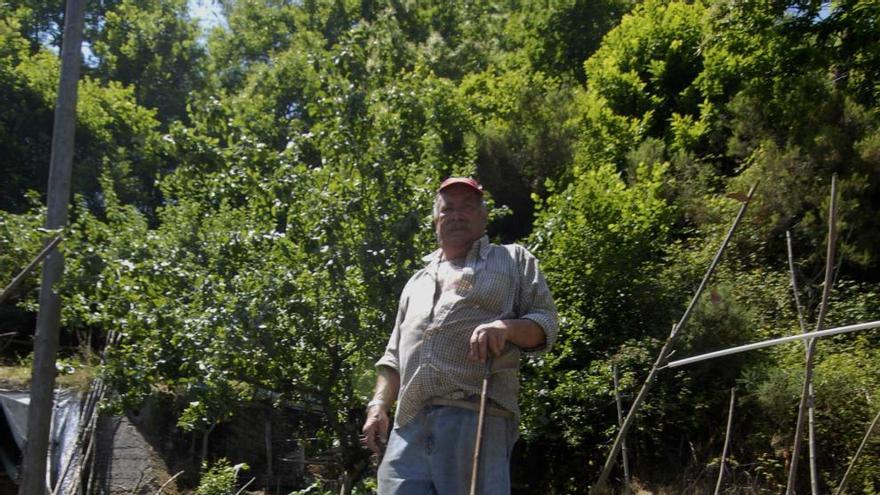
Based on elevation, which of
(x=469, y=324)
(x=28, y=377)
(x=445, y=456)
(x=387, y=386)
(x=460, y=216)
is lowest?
(x=445, y=456)

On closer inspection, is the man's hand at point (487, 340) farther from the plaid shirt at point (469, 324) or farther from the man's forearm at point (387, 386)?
the man's forearm at point (387, 386)

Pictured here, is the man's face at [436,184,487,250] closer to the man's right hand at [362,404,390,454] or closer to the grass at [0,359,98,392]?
the man's right hand at [362,404,390,454]

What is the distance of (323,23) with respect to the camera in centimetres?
1733

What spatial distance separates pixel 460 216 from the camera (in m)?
3.37

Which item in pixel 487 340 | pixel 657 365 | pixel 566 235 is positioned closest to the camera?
pixel 487 340

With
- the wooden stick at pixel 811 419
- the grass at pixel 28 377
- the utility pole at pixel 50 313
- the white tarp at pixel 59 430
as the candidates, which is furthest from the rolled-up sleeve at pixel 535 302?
the white tarp at pixel 59 430

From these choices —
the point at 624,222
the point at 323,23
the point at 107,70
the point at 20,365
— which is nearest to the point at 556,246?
the point at 624,222

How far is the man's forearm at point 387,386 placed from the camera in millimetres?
3473

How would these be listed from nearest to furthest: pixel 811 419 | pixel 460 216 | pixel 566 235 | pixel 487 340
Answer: pixel 487 340 → pixel 460 216 → pixel 811 419 → pixel 566 235

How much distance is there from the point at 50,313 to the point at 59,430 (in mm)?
2261

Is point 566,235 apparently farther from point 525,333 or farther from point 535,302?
point 525,333

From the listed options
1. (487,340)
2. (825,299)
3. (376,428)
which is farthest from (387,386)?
(825,299)

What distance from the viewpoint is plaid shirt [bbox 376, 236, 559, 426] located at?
310cm

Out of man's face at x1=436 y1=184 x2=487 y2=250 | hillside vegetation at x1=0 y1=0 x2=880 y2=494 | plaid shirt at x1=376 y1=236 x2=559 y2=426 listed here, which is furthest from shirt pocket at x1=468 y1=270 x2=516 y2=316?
hillside vegetation at x1=0 y1=0 x2=880 y2=494
